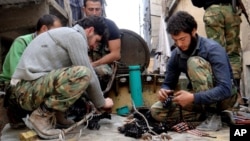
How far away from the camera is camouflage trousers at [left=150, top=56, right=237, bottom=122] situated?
2602 mm

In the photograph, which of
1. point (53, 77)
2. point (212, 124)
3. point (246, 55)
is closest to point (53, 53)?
point (53, 77)

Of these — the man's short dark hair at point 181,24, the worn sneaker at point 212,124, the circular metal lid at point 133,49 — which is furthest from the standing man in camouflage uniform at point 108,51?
the worn sneaker at point 212,124

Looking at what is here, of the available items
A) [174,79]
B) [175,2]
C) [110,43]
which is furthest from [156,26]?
[174,79]

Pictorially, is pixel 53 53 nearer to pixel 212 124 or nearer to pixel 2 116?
pixel 2 116

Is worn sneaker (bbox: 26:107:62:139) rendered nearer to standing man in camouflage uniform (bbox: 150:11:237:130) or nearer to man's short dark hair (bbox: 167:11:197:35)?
standing man in camouflage uniform (bbox: 150:11:237:130)

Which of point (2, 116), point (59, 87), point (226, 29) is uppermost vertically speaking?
point (226, 29)

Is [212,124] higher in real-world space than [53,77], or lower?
lower

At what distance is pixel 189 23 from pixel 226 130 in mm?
904

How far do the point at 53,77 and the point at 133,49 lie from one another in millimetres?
2454

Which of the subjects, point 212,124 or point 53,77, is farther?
point 212,124

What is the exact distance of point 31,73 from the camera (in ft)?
8.41

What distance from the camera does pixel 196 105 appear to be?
2785 millimetres

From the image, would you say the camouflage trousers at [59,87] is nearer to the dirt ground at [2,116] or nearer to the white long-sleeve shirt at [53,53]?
the white long-sleeve shirt at [53,53]

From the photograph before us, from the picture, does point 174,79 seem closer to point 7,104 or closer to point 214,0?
point 214,0
